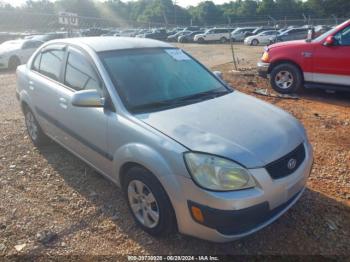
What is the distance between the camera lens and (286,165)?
256 cm

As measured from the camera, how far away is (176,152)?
2396mm

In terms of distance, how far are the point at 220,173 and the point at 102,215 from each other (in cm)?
147

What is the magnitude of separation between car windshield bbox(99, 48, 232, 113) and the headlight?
79 centimetres

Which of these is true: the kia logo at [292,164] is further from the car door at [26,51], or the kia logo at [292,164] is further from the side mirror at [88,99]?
the car door at [26,51]

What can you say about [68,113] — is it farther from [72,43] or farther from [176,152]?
[176,152]

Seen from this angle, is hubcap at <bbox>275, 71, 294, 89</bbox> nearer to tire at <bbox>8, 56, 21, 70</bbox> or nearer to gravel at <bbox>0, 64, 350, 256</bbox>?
gravel at <bbox>0, 64, 350, 256</bbox>

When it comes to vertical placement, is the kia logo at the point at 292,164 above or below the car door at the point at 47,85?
below

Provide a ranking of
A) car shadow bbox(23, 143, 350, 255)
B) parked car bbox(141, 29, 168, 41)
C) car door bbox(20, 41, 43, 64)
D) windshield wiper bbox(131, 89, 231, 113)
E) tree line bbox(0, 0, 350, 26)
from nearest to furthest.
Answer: car shadow bbox(23, 143, 350, 255), windshield wiper bbox(131, 89, 231, 113), car door bbox(20, 41, 43, 64), parked car bbox(141, 29, 168, 41), tree line bbox(0, 0, 350, 26)

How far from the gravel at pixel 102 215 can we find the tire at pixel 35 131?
0.13 metres

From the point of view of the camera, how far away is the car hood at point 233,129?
241cm

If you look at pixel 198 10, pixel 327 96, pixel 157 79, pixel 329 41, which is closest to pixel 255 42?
pixel 327 96

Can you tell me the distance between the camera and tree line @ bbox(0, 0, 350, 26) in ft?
223

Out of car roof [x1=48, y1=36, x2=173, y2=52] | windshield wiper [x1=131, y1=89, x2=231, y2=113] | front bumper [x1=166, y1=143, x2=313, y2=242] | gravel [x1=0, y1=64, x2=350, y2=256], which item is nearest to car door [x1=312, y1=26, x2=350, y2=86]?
gravel [x1=0, y1=64, x2=350, y2=256]

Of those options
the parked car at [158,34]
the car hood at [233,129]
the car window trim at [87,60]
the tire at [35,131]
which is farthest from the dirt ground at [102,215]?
the parked car at [158,34]
